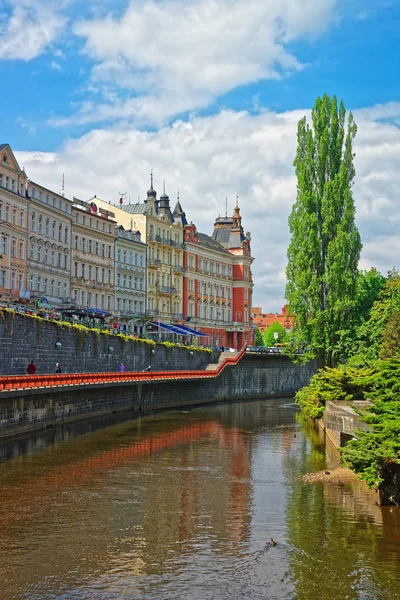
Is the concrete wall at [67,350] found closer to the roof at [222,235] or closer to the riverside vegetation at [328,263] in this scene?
the riverside vegetation at [328,263]

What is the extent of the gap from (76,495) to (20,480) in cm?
272

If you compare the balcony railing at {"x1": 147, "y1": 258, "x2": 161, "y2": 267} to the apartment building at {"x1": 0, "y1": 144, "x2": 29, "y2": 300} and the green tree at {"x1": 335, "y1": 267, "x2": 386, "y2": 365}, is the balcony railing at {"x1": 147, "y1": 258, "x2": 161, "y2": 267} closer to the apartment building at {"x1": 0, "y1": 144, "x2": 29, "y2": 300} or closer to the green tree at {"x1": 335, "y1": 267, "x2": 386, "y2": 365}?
the apartment building at {"x1": 0, "y1": 144, "x2": 29, "y2": 300}

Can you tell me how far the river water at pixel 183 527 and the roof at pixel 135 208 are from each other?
56.5m

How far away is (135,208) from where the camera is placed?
8894cm

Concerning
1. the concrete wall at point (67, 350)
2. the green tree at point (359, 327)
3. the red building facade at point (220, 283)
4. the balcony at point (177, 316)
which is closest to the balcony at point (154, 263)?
the balcony at point (177, 316)

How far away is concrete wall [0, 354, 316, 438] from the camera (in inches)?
1314

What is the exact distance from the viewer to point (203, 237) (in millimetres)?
104312

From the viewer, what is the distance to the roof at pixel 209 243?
330ft

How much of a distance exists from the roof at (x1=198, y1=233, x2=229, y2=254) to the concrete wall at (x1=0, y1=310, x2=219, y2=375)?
33222 millimetres

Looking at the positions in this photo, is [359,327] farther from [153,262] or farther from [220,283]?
[220,283]

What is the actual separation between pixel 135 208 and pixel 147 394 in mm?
38689

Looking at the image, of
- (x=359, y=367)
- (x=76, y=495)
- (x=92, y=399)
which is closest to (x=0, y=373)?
(x=92, y=399)

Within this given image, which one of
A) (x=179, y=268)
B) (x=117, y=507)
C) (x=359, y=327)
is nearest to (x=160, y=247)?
(x=179, y=268)

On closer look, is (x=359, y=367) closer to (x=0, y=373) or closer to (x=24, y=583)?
(x=0, y=373)
